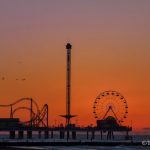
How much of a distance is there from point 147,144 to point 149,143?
2.20 meters

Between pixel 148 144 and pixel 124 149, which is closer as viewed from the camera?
pixel 124 149

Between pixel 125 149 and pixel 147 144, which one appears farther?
pixel 147 144

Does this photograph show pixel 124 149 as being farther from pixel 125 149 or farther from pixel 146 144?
pixel 146 144

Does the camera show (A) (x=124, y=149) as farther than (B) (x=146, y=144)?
No

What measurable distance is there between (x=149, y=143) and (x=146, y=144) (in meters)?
4.69

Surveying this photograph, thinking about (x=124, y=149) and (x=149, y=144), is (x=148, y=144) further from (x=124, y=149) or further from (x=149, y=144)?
(x=124, y=149)

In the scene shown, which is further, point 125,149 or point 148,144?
point 148,144

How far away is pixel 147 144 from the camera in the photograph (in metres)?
177

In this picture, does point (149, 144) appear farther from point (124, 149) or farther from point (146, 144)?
point (124, 149)

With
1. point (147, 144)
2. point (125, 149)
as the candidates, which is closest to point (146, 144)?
point (147, 144)

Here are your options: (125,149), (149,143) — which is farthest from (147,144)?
(125,149)

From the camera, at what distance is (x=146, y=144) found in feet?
589

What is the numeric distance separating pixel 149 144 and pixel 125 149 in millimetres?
23660

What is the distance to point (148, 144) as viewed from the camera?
17362cm
